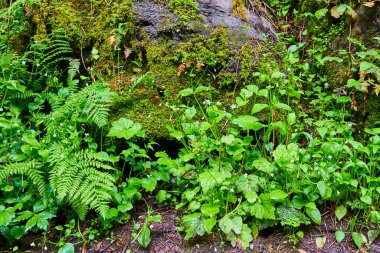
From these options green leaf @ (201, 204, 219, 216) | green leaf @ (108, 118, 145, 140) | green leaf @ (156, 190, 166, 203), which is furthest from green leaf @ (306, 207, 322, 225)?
green leaf @ (108, 118, 145, 140)

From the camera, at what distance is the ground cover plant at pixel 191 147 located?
2.84m

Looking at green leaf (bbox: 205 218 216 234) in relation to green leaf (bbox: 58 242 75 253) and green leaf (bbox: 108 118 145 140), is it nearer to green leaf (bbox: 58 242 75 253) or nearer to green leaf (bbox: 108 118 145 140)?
green leaf (bbox: 108 118 145 140)

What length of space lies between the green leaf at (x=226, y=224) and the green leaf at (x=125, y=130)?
3.61ft

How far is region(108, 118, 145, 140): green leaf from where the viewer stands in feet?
10.0

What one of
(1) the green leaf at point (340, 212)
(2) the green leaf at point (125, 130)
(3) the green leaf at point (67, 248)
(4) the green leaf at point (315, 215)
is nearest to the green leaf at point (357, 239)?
(1) the green leaf at point (340, 212)

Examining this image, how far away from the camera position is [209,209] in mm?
2746

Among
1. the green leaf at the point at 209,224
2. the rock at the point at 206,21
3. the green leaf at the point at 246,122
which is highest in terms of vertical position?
the rock at the point at 206,21

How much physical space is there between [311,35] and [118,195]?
3.51 metres

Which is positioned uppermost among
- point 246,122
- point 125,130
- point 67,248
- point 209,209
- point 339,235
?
point 246,122

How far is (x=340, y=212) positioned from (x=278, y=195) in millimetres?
676

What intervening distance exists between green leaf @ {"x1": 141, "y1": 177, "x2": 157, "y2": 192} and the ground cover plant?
1 centimetres

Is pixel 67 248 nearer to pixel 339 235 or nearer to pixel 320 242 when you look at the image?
pixel 320 242

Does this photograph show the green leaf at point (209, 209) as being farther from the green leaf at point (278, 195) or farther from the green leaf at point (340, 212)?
the green leaf at point (340, 212)

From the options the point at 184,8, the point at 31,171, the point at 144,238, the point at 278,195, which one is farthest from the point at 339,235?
the point at 184,8
